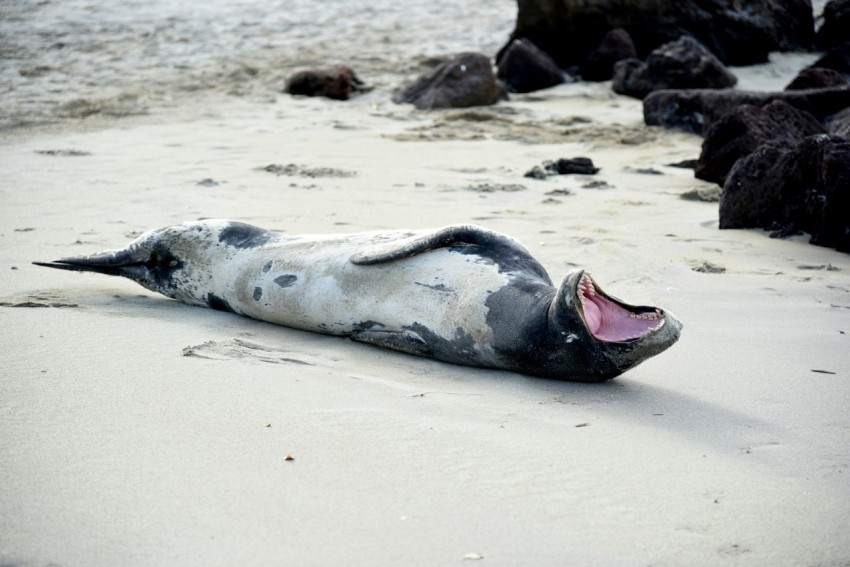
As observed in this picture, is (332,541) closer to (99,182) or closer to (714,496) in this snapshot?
(714,496)

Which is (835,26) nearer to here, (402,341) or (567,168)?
(567,168)

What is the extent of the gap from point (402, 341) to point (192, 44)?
35.9 ft

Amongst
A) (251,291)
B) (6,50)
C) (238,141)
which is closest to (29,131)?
(238,141)

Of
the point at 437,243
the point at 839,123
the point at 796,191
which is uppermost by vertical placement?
the point at 437,243

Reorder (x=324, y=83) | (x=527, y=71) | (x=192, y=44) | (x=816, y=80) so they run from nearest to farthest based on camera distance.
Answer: (x=816, y=80), (x=324, y=83), (x=527, y=71), (x=192, y=44)

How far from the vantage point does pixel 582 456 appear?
9.42 feet

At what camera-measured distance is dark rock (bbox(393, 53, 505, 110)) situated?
34.3ft

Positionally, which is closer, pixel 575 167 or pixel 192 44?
pixel 575 167

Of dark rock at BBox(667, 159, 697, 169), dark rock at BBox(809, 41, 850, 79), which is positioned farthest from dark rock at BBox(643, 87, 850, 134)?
dark rock at BBox(809, 41, 850, 79)

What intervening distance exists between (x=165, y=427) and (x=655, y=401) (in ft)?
5.31

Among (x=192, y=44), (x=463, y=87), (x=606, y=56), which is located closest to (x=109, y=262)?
(x=463, y=87)

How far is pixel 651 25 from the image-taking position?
42.0ft

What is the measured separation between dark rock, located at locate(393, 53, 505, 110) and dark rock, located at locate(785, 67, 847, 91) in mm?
3047

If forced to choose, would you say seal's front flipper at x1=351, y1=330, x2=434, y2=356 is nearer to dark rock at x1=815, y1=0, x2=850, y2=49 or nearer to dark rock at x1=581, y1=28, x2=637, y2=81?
dark rock at x1=581, y1=28, x2=637, y2=81
